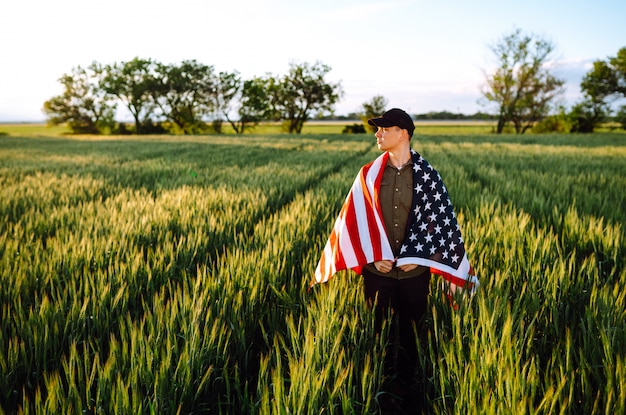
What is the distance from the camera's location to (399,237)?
2.19 m

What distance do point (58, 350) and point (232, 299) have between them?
873mm

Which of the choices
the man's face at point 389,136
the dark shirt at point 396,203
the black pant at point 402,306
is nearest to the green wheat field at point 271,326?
the black pant at point 402,306

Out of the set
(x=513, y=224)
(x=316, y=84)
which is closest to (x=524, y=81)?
(x=316, y=84)

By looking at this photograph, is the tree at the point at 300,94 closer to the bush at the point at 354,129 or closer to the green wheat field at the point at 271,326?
the bush at the point at 354,129

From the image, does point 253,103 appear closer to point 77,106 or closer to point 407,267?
point 77,106

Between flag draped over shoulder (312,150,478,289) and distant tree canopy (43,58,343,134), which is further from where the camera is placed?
distant tree canopy (43,58,343,134)

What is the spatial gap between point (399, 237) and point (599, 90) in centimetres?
6092

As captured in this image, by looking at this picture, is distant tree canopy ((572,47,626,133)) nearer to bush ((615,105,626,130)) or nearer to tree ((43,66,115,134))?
bush ((615,105,626,130))

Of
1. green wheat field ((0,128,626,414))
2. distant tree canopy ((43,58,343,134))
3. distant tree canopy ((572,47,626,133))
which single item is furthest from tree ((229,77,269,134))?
green wheat field ((0,128,626,414))

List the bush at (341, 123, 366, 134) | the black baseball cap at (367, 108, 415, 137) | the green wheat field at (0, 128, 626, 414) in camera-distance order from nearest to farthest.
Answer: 1. the green wheat field at (0, 128, 626, 414)
2. the black baseball cap at (367, 108, 415, 137)
3. the bush at (341, 123, 366, 134)

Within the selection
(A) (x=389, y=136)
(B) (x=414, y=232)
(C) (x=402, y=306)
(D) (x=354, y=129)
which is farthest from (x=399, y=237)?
(D) (x=354, y=129)

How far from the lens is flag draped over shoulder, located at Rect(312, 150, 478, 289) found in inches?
82.1

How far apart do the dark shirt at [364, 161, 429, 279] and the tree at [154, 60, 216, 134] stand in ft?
200

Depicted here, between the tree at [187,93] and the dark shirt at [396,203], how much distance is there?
60825 mm
